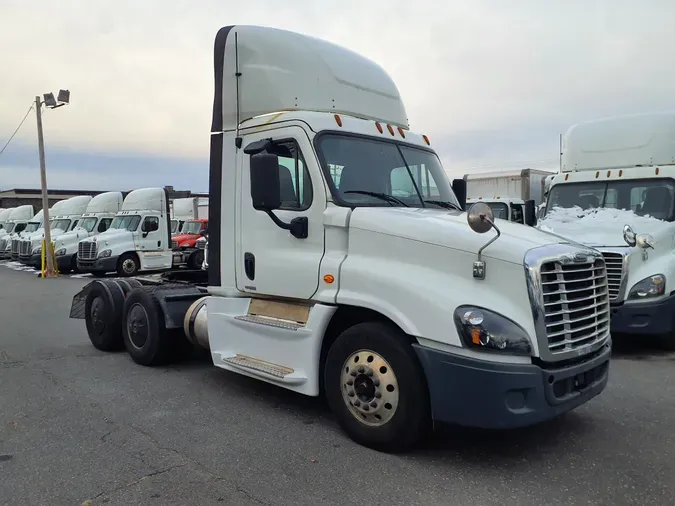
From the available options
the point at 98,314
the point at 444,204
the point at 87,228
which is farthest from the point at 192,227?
the point at 444,204

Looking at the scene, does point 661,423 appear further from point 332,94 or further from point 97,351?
point 97,351

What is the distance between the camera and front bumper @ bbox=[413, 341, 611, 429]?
12.3 feet

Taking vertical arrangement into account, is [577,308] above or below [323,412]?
above

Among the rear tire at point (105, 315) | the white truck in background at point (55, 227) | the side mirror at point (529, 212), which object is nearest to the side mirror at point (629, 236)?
the side mirror at point (529, 212)

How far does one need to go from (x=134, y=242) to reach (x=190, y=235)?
5579mm

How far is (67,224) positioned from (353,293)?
23512mm

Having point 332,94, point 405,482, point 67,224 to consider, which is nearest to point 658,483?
point 405,482

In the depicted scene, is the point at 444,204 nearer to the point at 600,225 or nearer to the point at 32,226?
the point at 600,225

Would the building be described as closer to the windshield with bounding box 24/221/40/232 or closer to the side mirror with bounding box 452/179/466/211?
the windshield with bounding box 24/221/40/232

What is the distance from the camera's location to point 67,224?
974 inches

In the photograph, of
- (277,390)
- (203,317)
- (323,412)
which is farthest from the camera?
(203,317)

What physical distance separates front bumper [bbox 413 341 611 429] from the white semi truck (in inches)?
151

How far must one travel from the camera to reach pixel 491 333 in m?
3.73

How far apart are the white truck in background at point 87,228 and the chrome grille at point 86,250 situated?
35.0 inches
